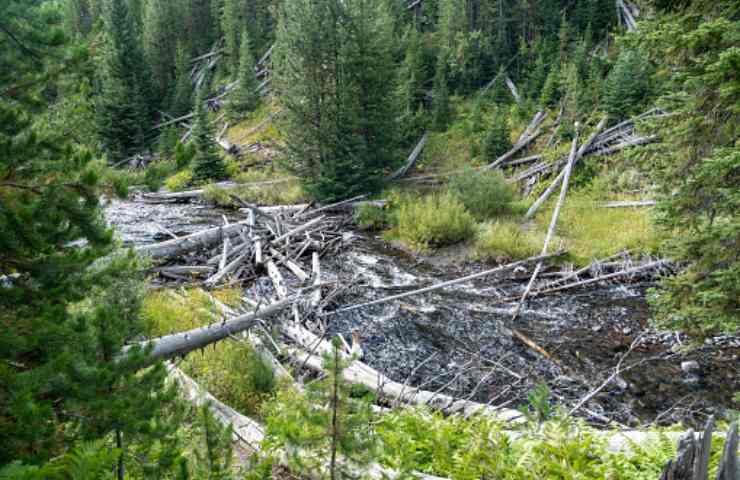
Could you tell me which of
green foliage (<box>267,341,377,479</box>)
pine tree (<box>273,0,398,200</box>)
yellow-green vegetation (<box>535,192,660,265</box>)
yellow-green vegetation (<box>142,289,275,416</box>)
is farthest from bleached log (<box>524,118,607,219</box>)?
green foliage (<box>267,341,377,479</box>)

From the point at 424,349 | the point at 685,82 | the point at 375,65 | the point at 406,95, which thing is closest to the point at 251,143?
the point at 406,95

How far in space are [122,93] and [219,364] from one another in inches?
1181

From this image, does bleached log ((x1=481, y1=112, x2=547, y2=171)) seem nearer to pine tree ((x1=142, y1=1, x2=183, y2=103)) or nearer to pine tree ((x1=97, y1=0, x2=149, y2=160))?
pine tree ((x1=97, y1=0, x2=149, y2=160))

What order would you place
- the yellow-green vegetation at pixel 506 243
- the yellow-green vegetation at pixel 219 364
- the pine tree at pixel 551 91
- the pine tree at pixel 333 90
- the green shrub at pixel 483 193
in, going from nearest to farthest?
the yellow-green vegetation at pixel 219 364, the yellow-green vegetation at pixel 506 243, the green shrub at pixel 483 193, the pine tree at pixel 333 90, the pine tree at pixel 551 91

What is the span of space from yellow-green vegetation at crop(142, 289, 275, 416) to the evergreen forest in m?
0.04

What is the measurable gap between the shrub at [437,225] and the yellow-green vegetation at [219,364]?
7.31m

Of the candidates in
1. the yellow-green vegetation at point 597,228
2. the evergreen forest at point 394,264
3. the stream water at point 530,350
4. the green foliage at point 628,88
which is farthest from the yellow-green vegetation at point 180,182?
the green foliage at point 628,88

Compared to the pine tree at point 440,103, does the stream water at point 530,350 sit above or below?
below

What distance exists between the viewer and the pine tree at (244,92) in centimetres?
3206

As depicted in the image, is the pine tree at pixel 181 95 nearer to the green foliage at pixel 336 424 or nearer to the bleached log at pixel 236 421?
the bleached log at pixel 236 421

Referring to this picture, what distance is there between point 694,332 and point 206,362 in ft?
18.3

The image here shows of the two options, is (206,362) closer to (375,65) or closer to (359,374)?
(359,374)

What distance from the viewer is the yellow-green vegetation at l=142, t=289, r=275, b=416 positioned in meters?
5.51

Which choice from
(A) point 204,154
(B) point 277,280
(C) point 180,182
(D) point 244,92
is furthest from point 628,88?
(D) point 244,92
